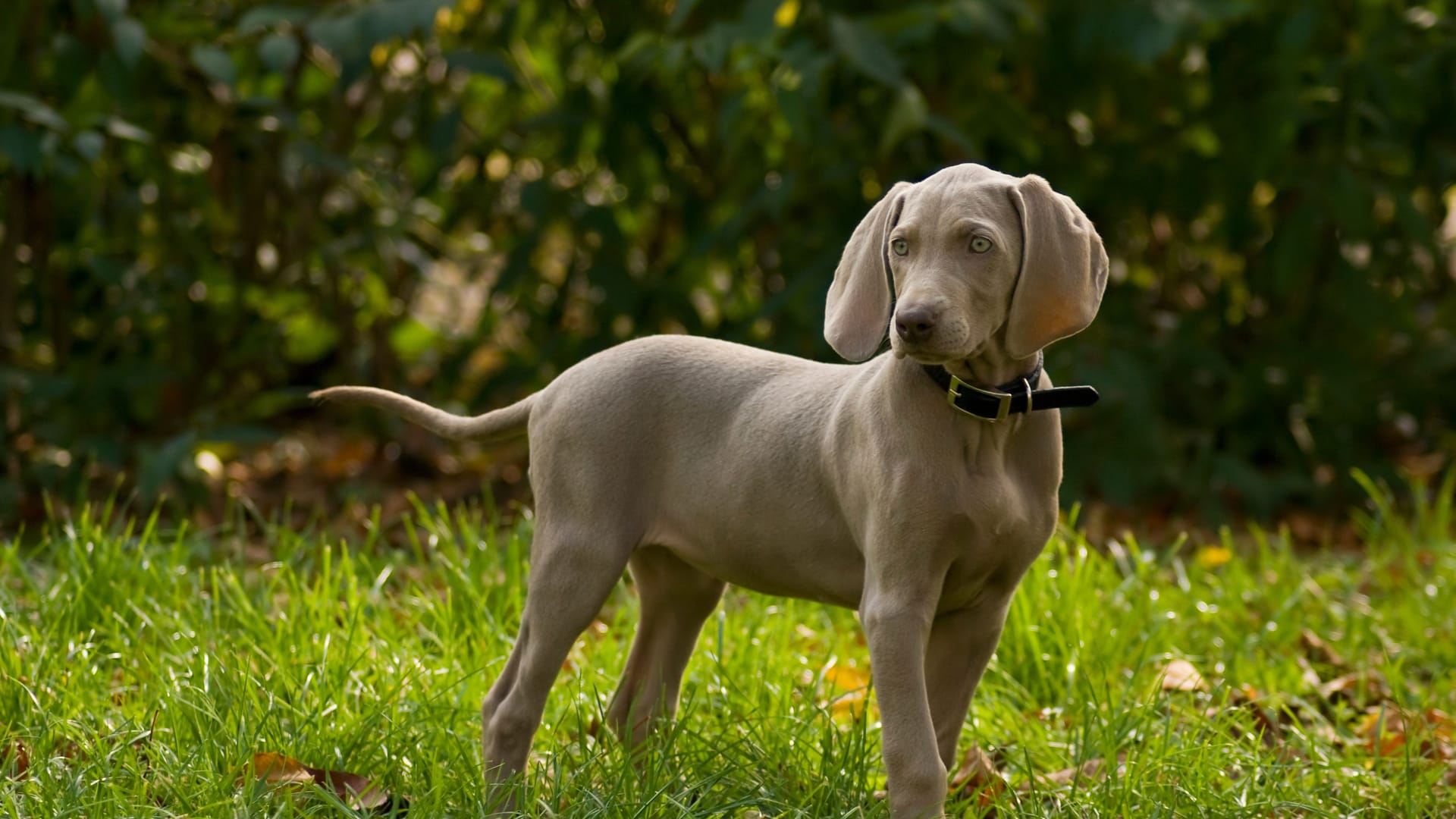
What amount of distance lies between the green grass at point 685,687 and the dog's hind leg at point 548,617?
Answer: 0.08m

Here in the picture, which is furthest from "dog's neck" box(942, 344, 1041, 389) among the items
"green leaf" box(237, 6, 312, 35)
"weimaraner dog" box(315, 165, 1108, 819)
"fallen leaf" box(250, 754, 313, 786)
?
"green leaf" box(237, 6, 312, 35)

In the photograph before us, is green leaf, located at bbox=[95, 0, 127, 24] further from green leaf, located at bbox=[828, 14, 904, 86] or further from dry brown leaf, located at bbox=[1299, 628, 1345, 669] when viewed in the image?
dry brown leaf, located at bbox=[1299, 628, 1345, 669]

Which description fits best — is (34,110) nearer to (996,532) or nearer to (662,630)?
(662,630)

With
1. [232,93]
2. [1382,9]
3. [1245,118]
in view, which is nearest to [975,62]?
[1245,118]

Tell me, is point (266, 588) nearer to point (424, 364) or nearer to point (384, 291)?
point (384, 291)

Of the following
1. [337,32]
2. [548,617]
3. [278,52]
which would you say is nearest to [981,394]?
[548,617]

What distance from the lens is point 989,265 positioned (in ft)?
7.88

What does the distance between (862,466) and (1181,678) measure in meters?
1.36

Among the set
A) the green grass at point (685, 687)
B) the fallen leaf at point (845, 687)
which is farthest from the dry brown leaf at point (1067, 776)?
the fallen leaf at point (845, 687)

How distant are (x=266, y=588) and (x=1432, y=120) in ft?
12.5

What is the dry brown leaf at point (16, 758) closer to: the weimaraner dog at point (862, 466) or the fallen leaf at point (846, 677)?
the weimaraner dog at point (862, 466)

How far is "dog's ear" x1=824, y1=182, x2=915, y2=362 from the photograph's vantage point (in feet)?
8.31

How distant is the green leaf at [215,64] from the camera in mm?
4352

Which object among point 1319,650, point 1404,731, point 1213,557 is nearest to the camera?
point 1404,731
